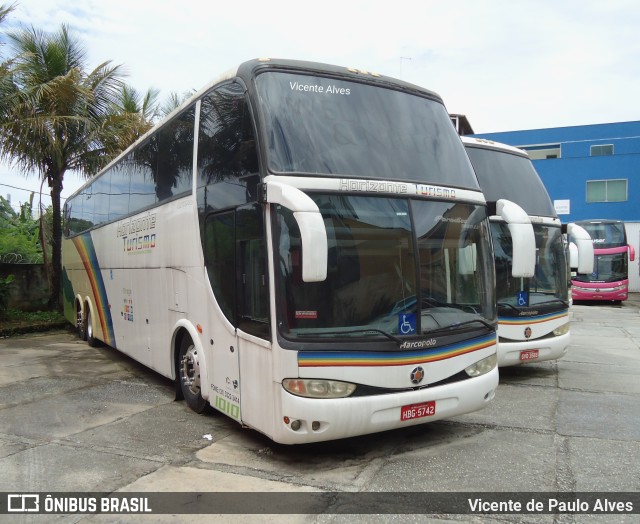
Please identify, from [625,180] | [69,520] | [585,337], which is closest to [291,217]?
[69,520]

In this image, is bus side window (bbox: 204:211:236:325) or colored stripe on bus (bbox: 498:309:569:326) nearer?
bus side window (bbox: 204:211:236:325)

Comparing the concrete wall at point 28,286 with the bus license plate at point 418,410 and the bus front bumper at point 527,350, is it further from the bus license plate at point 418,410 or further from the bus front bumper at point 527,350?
the bus license plate at point 418,410

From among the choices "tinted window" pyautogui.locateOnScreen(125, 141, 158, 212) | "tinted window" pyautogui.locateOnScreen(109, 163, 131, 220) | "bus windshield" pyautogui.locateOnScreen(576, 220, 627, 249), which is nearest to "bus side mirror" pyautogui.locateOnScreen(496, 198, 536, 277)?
"tinted window" pyautogui.locateOnScreen(125, 141, 158, 212)

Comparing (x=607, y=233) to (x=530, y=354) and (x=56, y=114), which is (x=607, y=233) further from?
(x=56, y=114)

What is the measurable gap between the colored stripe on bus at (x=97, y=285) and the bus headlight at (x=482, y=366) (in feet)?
22.9

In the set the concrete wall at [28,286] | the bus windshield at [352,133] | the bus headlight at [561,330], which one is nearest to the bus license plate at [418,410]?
the bus windshield at [352,133]

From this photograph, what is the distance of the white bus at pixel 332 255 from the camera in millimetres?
4660

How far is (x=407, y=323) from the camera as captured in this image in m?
4.95

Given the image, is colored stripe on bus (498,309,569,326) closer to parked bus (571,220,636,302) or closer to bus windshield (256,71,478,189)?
bus windshield (256,71,478,189)

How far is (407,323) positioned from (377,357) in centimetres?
42

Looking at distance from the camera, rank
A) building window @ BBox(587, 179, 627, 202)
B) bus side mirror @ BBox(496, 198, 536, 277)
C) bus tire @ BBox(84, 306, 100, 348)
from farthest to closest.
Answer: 1. building window @ BBox(587, 179, 627, 202)
2. bus tire @ BBox(84, 306, 100, 348)
3. bus side mirror @ BBox(496, 198, 536, 277)

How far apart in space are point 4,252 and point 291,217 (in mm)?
16127

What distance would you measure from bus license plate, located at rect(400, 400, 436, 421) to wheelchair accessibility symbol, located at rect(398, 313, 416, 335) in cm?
63

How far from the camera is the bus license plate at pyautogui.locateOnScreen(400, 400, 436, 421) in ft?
16.1
